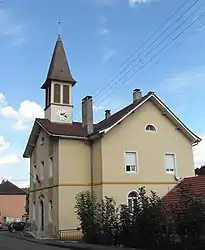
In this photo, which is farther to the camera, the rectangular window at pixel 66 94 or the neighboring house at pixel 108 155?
the rectangular window at pixel 66 94

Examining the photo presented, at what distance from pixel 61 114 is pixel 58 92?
78.0 inches

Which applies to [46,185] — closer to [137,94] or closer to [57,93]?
[57,93]

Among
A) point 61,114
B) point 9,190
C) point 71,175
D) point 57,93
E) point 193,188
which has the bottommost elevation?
point 193,188

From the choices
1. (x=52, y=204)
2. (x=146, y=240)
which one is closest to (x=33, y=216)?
(x=52, y=204)

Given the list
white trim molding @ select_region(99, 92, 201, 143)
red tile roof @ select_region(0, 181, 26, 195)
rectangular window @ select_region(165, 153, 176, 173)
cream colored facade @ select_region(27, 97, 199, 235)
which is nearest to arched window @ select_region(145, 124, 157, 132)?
cream colored facade @ select_region(27, 97, 199, 235)

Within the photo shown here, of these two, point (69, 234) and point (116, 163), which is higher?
point (116, 163)

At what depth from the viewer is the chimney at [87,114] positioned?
32.2 m

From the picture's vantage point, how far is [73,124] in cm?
3459

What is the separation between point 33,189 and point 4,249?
1481 cm

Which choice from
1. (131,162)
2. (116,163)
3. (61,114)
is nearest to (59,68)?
(61,114)

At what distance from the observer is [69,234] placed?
2912 cm

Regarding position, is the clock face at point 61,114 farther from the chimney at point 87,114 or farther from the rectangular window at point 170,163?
the rectangular window at point 170,163

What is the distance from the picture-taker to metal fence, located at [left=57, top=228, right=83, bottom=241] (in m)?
28.6

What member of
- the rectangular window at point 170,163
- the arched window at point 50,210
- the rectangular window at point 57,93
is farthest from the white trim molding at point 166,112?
the arched window at point 50,210
